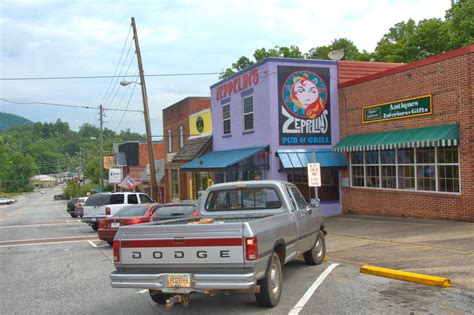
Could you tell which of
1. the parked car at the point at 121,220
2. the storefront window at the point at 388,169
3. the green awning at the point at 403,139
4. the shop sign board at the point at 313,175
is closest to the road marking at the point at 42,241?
the parked car at the point at 121,220

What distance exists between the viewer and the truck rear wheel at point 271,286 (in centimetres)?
666

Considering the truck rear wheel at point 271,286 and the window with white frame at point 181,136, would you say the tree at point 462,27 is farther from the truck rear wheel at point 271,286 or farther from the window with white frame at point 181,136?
the truck rear wheel at point 271,286

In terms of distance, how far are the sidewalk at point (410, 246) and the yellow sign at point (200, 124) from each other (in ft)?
41.9

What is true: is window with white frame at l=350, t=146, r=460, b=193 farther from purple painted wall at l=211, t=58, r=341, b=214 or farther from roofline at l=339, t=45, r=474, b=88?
roofline at l=339, t=45, r=474, b=88

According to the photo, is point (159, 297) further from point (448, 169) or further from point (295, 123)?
point (295, 123)

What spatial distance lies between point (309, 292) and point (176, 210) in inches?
263

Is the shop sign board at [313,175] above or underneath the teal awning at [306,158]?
underneath

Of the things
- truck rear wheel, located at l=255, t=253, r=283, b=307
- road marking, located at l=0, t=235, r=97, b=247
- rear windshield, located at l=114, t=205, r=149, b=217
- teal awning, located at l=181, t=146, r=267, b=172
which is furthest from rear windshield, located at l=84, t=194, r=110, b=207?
truck rear wheel, located at l=255, t=253, r=283, b=307

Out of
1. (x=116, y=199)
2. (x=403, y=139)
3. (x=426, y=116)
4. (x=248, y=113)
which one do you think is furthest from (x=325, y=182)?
(x=116, y=199)

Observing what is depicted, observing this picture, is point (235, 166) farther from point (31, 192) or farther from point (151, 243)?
point (31, 192)

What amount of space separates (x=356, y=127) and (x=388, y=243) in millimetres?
7806

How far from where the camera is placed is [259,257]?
6.25 metres

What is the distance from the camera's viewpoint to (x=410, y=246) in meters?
11.2

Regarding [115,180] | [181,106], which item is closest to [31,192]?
[115,180]
